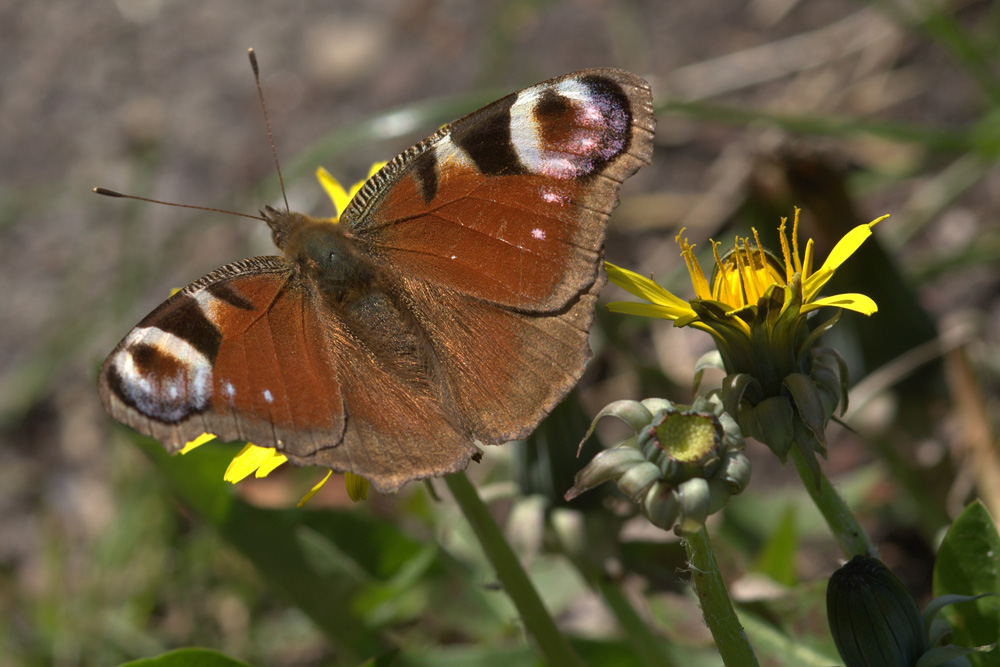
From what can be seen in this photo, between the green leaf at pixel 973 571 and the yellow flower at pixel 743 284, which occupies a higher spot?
the yellow flower at pixel 743 284

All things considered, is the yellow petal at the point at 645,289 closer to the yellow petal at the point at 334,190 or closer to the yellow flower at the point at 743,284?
the yellow flower at the point at 743,284

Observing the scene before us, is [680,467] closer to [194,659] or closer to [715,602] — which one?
[715,602]

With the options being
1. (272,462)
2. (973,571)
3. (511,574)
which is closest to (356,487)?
(272,462)

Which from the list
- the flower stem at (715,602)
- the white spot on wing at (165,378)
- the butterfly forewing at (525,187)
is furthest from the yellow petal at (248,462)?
the flower stem at (715,602)

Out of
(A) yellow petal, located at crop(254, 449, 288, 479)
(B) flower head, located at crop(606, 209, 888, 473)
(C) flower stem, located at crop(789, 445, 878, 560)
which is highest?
(B) flower head, located at crop(606, 209, 888, 473)

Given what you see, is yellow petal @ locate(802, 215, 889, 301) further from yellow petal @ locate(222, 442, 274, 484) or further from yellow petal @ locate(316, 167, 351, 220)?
yellow petal @ locate(316, 167, 351, 220)

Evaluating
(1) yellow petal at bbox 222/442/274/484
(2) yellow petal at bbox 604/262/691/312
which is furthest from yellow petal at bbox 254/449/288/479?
(2) yellow petal at bbox 604/262/691/312
